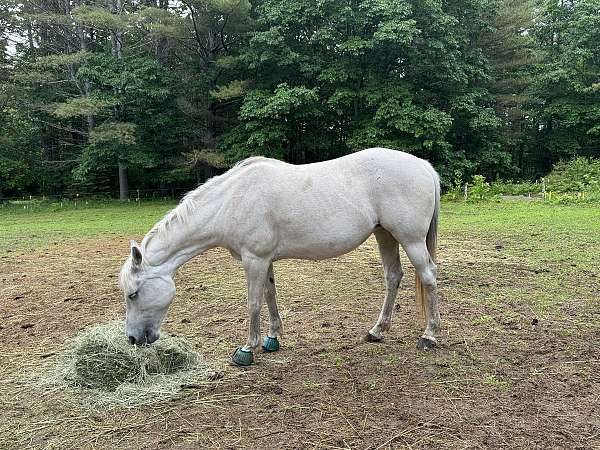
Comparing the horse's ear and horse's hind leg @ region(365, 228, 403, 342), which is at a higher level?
the horse's ear

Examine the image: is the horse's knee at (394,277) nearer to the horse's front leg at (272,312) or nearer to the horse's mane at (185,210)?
the horse's front leg at (272,312)

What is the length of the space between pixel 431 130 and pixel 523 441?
68.8 ft

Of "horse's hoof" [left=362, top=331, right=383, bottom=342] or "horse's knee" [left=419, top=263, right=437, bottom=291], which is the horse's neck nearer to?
"horse's hoof" [left=362, top=331, right=383, bottom=342]

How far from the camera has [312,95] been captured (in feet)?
69.9

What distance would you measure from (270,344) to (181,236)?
1.27 metres

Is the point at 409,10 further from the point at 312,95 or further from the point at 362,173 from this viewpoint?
the point at 362,173

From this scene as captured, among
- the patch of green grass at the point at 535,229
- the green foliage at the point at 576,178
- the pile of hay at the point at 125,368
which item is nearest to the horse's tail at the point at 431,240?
the pile of hay at the point at 125,368

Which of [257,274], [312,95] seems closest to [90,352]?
[257,274]

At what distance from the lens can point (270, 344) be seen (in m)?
4.23

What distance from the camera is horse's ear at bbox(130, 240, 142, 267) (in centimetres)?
356

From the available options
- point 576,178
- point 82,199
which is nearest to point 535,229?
point 576,178

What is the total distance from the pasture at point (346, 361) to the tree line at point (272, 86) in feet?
51.8

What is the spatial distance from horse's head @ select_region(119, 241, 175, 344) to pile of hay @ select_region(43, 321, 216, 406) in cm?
19

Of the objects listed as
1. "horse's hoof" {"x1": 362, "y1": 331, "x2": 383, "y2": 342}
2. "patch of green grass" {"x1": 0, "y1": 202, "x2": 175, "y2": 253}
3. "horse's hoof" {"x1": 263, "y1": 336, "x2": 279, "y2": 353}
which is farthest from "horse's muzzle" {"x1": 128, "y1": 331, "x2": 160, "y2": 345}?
"patch of green grass" {"x1": 0, "y1": 202, "x2": 175, "y2": 253}
